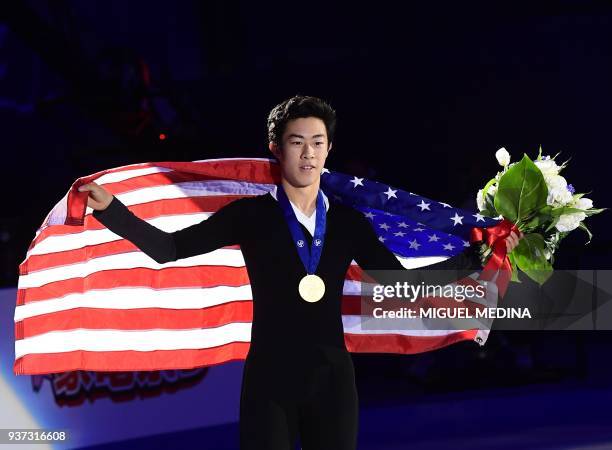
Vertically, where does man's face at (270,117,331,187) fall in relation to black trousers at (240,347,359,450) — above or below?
above

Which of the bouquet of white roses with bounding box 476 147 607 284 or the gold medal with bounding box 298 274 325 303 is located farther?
the bouquet of white roses with bounding box 476 147 607 284

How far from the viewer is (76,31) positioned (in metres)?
11.5

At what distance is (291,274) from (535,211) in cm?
114

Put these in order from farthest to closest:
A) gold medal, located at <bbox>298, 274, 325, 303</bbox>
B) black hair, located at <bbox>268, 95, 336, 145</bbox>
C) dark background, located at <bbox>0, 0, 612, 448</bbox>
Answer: dark background, located at <bbox>0, 0, 612, 448</bbox> → black hair, located at <bbox>268, 95, 336, 145</bbox> → gold medal, located at <bbox>298, 274, 325, 303</bbox>

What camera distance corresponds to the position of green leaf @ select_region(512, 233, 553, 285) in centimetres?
346

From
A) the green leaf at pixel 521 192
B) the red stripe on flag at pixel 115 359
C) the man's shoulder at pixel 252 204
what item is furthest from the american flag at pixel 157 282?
the man's shoulder at pixel 252 204

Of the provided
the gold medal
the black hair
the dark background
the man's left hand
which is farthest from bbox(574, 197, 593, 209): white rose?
the dark background

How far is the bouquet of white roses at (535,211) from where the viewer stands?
11.4 ft

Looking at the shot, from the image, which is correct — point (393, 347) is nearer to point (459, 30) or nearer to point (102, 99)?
point (102, 99)

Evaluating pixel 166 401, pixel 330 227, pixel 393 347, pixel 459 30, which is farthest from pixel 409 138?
pixel 330 227

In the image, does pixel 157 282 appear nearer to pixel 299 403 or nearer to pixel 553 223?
pixel 299 403

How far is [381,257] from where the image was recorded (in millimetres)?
3332

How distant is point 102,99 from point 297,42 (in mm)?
3781

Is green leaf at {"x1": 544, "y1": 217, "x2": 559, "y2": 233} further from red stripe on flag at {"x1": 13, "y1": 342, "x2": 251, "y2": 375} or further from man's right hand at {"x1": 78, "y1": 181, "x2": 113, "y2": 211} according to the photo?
man's right hand at {"x1": 78, "y1": 181, "x2": 113, "y2": 211}
